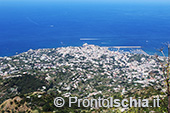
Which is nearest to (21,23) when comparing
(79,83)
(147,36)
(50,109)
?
(147,36)

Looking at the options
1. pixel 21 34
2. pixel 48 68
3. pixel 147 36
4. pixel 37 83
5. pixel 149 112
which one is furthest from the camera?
pixel 21 34

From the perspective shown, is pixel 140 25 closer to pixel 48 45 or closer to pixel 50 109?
pixel 48 45

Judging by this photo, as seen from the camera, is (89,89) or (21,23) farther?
(21,23)

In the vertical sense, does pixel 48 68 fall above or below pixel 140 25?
below

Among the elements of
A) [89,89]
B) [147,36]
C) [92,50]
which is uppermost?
[147,36]

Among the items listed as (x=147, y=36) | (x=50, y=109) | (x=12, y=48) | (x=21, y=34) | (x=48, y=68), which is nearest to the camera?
(x=50, y=109)

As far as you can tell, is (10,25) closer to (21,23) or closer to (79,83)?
(21,23)

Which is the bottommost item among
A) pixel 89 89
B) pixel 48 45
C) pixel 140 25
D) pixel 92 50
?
pixel 89 89

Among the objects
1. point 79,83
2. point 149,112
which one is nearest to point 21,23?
point 79,83

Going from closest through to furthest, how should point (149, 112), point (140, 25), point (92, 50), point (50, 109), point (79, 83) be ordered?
point (149, 112), point (50, 109), point (79, 83), point (92, 50), point (140, 25)
